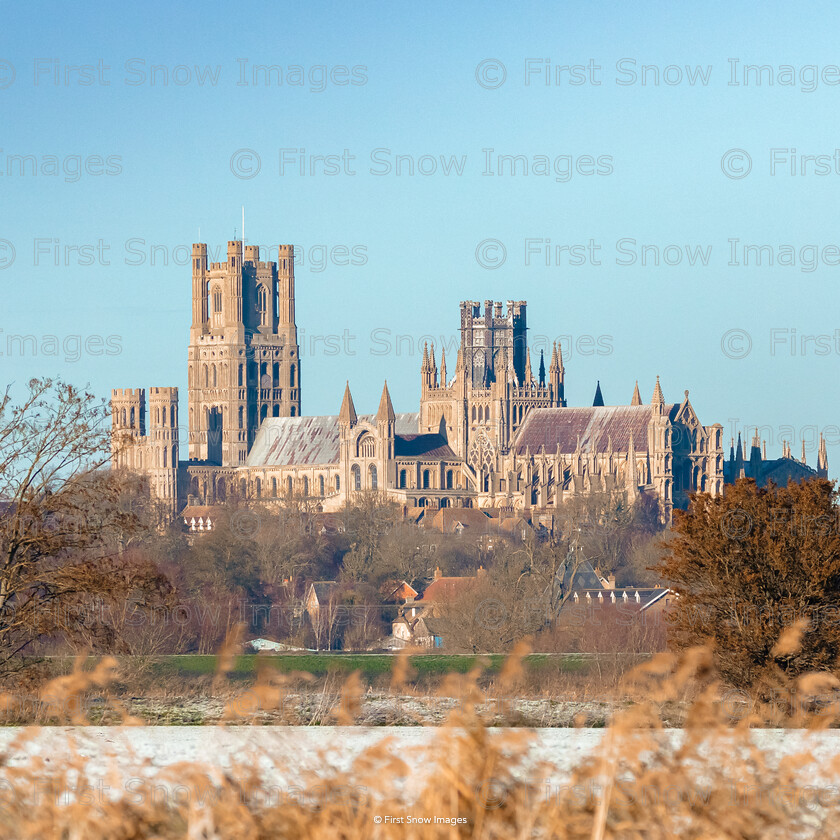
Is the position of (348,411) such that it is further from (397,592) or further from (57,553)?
(57,553)

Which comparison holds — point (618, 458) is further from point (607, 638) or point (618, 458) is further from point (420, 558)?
point (607, 638)

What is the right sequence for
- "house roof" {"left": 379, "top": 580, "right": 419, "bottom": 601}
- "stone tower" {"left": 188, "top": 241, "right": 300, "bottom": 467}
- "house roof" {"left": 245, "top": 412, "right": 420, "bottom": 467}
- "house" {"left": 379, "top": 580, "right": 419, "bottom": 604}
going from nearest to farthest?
"house" {"left": 379, "top": 580, "right": 419, "bottom": 604}, "house roof" {"left": 379, "top": 580, "right": 419, "bottom": 601}, "house roof" {"left": 245, "top": 412, "right": 420, "bottom": 467}, "stone tower" {"left": 188, "top": 241, "right": 300, "bottom": 467}

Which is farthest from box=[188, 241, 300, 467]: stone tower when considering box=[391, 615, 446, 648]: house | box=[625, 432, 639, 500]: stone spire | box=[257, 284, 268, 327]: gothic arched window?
box=[391, 615, 446, 648]: house

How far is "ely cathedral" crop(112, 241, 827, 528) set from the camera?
140375 millimetres

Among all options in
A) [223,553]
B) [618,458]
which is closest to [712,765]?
[223,553]

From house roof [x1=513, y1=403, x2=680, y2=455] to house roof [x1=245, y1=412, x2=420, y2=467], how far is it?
63.0 feet

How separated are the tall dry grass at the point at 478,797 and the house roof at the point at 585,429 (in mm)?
132757

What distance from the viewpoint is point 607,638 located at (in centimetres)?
6103

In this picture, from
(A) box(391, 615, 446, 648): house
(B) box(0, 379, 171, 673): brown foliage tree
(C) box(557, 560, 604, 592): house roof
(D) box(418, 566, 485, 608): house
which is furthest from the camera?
(C) box(557, 560, 604, 592): house roof

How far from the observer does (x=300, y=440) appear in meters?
165

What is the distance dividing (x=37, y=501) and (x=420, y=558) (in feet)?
264

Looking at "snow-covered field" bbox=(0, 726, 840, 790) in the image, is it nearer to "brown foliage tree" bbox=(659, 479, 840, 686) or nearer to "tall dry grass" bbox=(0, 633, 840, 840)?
"tall dry grass" bbox=(0, 633, 840, 840)

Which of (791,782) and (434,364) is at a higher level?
(434,364)

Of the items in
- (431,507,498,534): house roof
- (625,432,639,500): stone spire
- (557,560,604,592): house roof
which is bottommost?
(557,560,604,592): house roof
